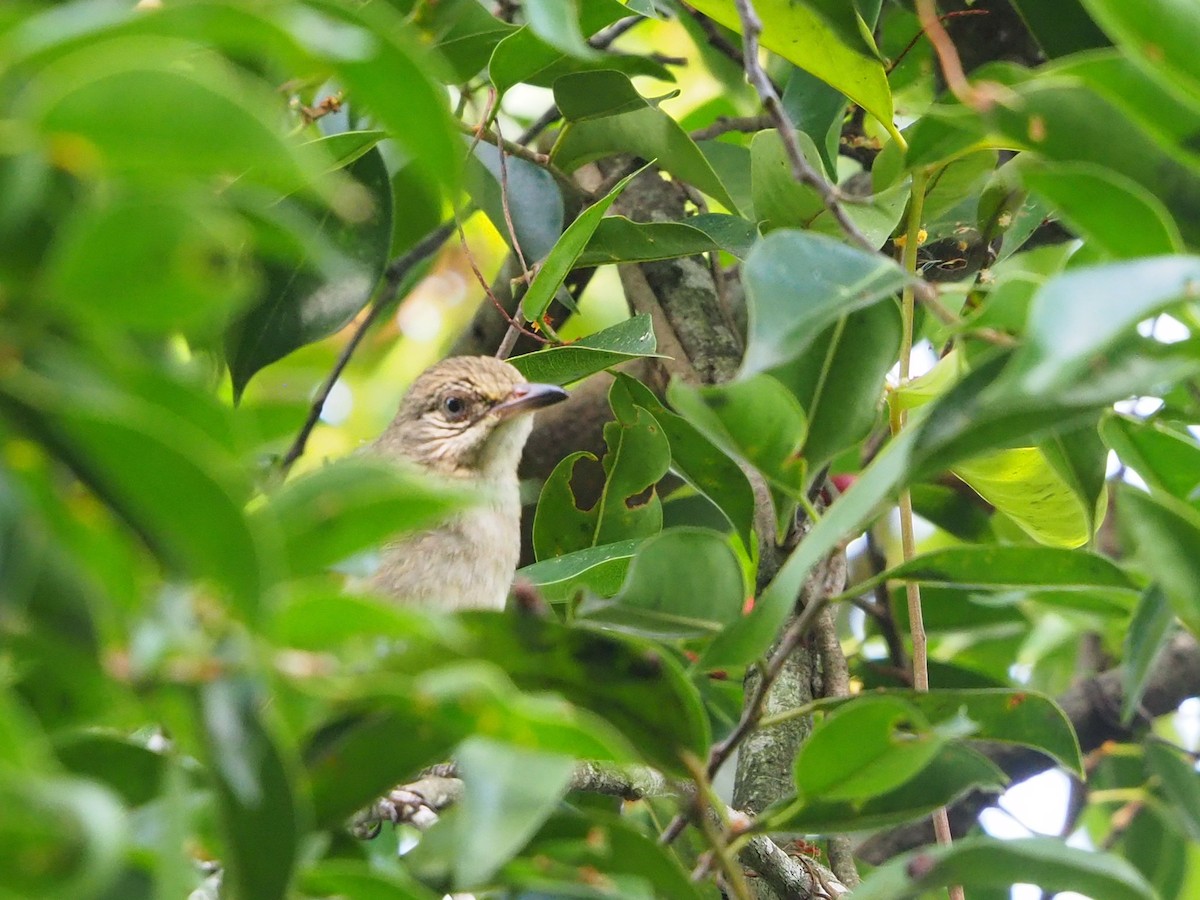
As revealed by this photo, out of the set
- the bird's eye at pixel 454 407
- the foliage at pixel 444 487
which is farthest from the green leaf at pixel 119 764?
the bird's eye at pixel 454 407

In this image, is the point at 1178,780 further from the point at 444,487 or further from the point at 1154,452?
the point at 444,487

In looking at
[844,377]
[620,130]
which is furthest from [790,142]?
[620,130]

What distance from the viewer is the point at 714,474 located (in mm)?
2256

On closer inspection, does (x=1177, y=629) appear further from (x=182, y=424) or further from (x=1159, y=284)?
(x=182, y=424)

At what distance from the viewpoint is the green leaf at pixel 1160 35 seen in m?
1.53

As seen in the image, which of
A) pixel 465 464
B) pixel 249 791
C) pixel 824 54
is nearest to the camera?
pixel 249 791

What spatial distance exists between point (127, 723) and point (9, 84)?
0.66 metres

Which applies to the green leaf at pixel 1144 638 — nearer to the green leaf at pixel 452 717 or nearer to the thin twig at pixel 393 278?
the green leaf at pixel 452 717

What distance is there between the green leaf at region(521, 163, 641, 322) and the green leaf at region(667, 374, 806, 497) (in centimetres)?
84

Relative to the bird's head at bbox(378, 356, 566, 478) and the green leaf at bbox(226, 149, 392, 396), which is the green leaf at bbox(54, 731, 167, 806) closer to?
the green leaf at bbox(226, 149, 392, 396)

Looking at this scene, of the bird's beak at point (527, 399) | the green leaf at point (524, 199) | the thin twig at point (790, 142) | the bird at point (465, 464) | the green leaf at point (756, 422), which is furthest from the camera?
the bird's beak at point (527, 399)

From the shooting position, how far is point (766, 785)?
2977mm

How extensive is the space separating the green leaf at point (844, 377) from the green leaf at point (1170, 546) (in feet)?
1.12

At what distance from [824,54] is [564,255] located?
0.62 metres
